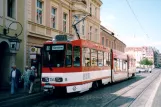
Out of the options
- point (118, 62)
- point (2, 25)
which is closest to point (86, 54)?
point (2, 25)

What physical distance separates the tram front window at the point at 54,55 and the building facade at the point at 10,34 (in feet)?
12.6

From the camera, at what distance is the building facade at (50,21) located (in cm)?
2053

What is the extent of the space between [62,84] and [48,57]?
175cm

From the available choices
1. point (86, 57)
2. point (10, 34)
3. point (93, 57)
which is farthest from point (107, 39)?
point (86, 57)

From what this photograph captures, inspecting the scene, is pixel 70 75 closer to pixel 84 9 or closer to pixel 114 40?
pixel 84 9

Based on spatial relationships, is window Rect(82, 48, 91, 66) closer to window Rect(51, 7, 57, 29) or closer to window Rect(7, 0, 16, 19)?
window Rect(7, 0, 16, 19)

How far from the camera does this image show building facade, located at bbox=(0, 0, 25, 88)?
17.1 metres

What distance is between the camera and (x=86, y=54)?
48.9 ft

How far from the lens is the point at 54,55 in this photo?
1350 centimetres

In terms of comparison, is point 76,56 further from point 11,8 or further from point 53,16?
point 53,16

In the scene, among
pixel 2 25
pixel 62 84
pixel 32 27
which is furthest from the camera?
pixel 32 27

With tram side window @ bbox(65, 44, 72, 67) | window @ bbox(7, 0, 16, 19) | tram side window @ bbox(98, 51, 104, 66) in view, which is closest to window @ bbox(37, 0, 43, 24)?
window @ bbox(7, 0, 16, 19)

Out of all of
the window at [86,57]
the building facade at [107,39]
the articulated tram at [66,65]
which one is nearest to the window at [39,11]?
Result: the articulated tram at [66,65]

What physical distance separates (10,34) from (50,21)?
661 cm
